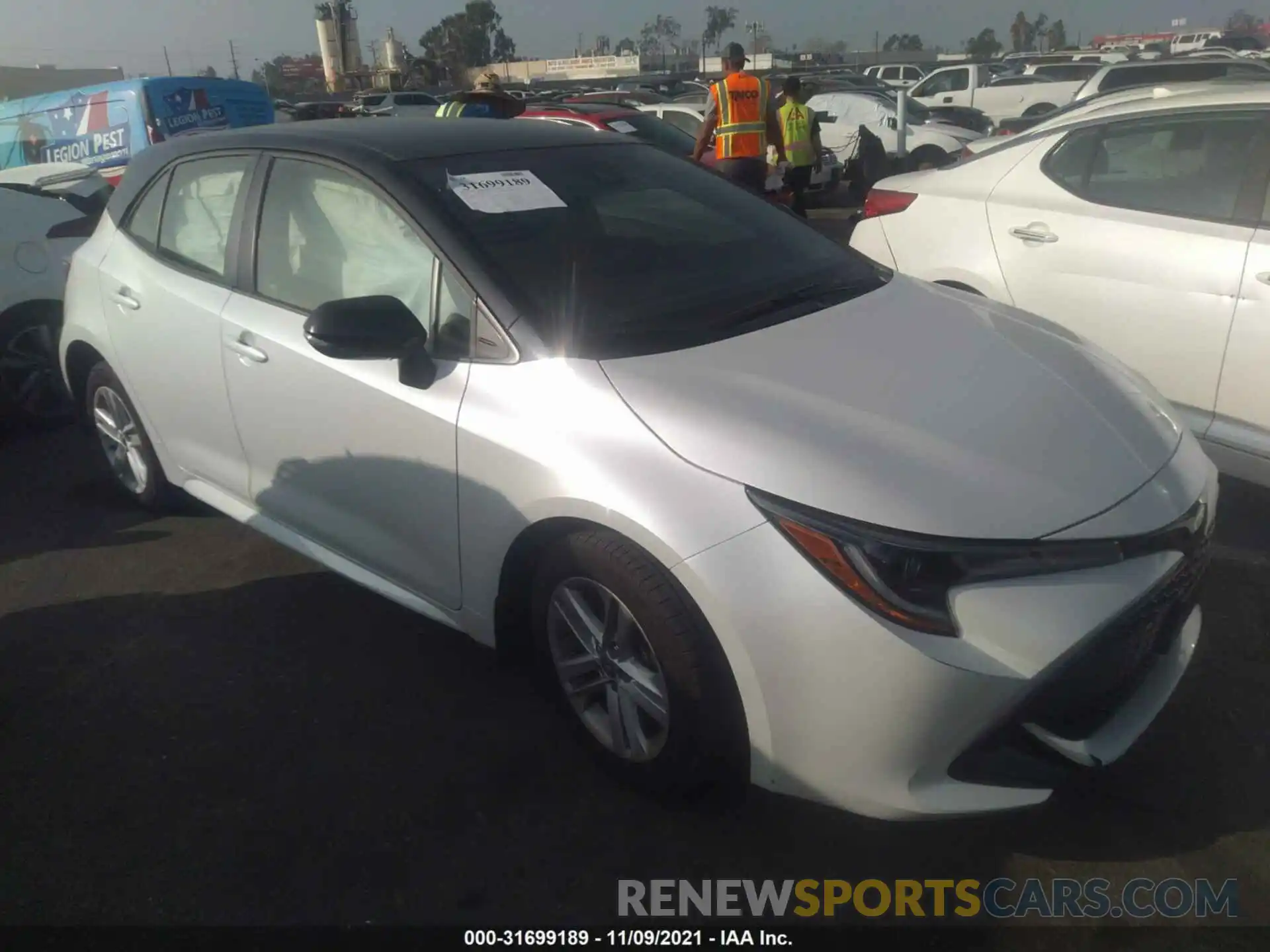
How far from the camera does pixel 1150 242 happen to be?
383cm

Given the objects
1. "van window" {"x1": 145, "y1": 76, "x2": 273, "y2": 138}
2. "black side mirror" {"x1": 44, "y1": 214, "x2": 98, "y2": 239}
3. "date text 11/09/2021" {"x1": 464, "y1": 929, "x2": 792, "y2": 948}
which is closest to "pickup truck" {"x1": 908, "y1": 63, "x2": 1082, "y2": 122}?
"van window" {"x1": 145, "y1": 76, "x2": 273, "y2": 138}

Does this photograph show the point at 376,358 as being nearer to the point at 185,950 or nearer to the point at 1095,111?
the point at 185,950

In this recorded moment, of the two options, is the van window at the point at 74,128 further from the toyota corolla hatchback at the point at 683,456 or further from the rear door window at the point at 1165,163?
the rear door window at the point at 1165,163

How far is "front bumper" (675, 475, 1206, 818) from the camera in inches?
78.0

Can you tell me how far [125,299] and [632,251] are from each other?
6.93 feet

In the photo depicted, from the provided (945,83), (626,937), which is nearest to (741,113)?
(626,937)

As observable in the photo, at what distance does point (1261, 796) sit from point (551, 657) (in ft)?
5.90

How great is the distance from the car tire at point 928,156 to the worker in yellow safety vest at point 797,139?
3841 millimetres

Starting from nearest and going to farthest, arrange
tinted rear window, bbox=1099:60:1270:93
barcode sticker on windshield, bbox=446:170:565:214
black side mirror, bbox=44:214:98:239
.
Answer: barcode sticker on windshield, bbox=446:170:565:214, black side mirror, bbox=44:214:98:239, tinted rear window, bbox=1099:60:1270:93

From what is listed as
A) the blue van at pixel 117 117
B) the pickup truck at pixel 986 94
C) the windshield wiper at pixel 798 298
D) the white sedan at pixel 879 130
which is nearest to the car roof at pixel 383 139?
the windshield wiper at pixel 798 298

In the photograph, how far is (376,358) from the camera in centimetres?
274

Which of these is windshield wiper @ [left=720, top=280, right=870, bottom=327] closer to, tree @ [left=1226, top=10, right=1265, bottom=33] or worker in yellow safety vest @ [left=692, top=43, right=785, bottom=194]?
worker in yellow safety vest @ [left=692, top=43, right=785, bottom=194]

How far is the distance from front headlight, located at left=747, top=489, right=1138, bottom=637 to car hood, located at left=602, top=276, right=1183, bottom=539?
0.10 feet

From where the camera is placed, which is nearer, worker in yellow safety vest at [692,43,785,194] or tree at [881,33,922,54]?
worker in yellow safety vest at [692,43,785,194]
